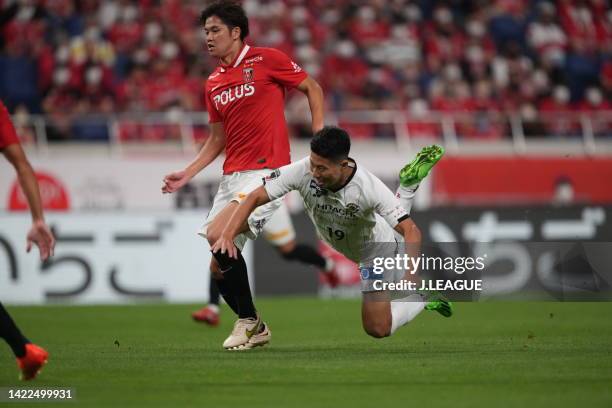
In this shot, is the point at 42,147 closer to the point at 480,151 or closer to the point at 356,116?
the point at 356,116

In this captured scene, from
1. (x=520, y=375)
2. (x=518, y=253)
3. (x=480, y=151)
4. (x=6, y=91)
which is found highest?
(x=6, y=91)

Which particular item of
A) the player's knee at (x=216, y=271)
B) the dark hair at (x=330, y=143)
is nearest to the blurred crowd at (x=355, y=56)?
the player's knee at (x=216, y=271)

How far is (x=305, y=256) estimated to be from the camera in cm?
1248

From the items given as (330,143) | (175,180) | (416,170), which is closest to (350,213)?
(330,143)

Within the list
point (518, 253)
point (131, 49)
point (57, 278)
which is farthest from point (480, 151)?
point (57, 278)

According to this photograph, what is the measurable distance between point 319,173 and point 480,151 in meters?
13.0

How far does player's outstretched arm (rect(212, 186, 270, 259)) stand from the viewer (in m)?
7.85

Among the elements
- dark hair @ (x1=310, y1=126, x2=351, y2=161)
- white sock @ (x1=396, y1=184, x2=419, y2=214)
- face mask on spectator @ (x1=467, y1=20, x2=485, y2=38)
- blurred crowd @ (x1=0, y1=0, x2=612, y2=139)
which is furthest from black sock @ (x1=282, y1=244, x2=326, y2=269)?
face mask on spectator @ (x1=467, y1=20, x2=485, y2=38)

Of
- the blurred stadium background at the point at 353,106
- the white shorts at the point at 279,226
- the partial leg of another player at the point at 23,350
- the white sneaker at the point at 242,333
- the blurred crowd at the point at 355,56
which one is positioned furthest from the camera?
the blurred crowd at the point at 355,56

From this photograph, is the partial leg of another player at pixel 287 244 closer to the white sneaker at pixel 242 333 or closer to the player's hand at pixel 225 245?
the white sneaker at pixel 242 333

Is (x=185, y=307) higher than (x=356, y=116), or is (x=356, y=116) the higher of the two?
(x=356, y=116)

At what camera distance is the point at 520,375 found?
700 cm

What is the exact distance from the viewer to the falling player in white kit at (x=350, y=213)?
25.6ft

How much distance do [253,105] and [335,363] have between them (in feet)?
8.39
